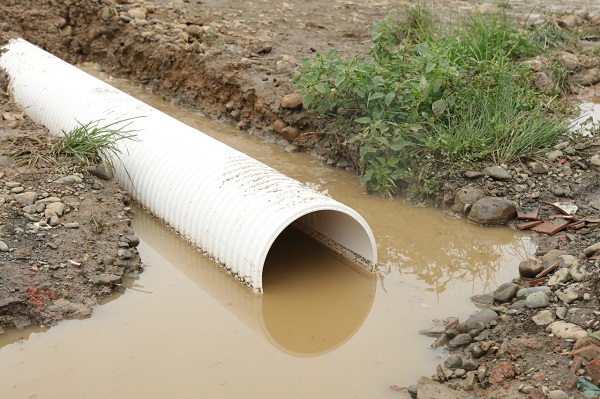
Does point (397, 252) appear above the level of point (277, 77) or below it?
below

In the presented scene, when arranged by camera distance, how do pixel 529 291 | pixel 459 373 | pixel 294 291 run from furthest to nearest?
pixel 294 291 → pixel 529 291 → pixel 459 373

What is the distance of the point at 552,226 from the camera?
5441mm

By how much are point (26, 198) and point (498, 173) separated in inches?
128

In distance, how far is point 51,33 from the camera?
870 centimetres

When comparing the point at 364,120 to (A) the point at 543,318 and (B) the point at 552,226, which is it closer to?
(B) the point at 552,226

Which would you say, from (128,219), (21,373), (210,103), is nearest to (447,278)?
(128,219)

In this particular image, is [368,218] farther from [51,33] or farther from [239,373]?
[51,33]

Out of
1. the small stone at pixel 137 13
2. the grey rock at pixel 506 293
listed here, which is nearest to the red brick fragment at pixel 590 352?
the grey rock at pixel 506 293

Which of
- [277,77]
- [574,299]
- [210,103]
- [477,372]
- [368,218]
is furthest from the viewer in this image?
[210,103]

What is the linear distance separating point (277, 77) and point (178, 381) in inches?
151

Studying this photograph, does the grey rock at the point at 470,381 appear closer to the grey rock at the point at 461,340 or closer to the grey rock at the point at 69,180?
the grey rock at the point at 461,340

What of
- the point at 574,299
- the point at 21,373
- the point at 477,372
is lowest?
the point at 21,373

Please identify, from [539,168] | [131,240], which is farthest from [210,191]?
[539,168]

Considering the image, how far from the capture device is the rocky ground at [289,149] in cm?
402
